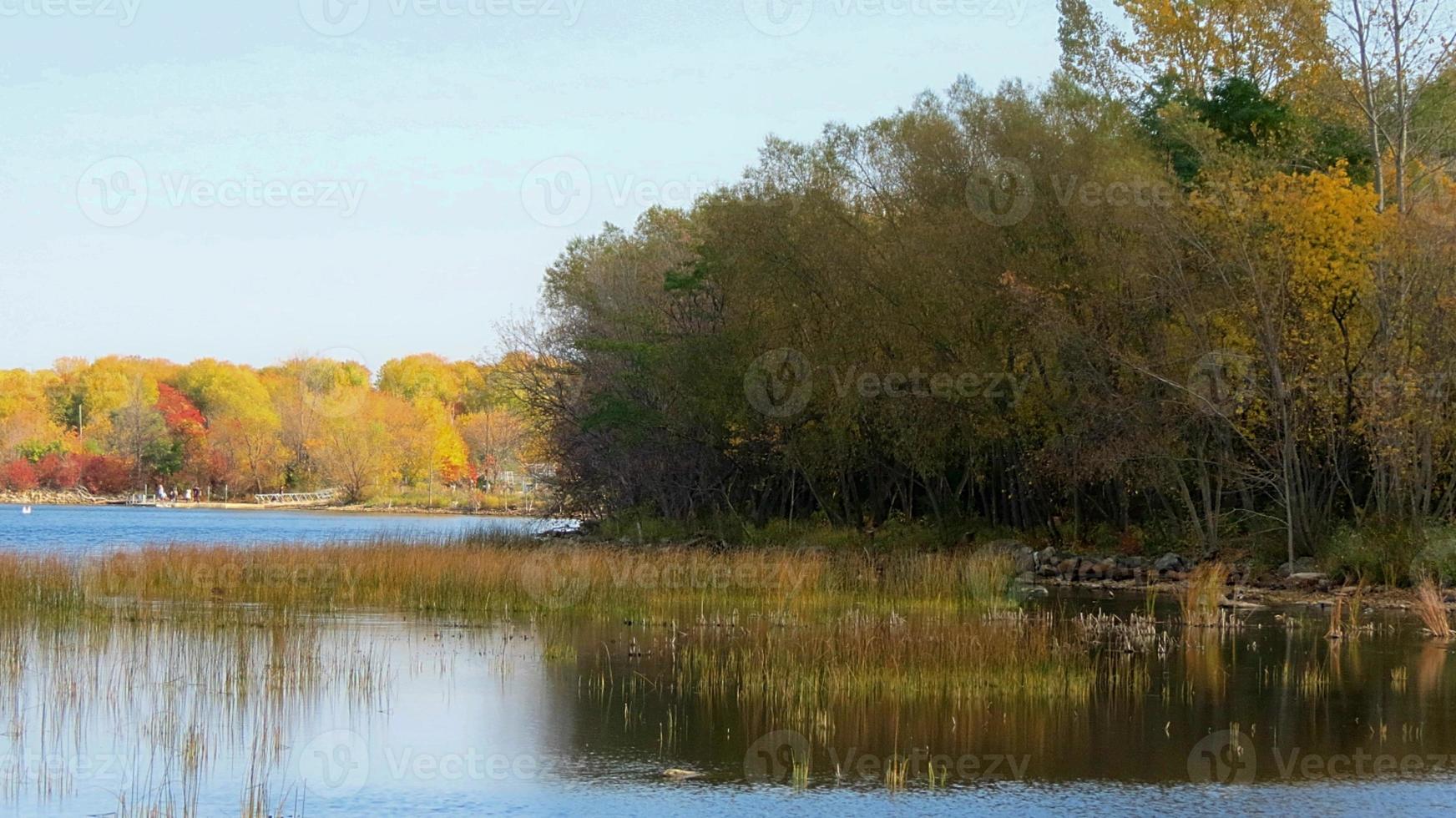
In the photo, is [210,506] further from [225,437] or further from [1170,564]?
[1170,564]

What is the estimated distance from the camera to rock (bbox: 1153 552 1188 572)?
1191 inches

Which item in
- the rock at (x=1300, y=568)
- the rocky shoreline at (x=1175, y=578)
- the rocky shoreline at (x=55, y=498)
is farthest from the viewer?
the rocky shoreline at (x=55, y=498)

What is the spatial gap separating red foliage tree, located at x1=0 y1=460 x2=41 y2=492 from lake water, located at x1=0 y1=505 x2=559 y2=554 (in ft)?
22.1

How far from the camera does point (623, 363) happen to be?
144 ft

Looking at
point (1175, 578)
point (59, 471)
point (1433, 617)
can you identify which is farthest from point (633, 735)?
point (59, 471)

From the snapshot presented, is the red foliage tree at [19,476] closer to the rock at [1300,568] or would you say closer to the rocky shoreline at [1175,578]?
the rocky shoreline at [1175,578]

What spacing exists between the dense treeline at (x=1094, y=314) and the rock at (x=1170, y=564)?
106 cm

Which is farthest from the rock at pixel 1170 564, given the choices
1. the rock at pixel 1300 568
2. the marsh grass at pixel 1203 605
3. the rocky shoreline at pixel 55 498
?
the rocky shoreline at pixel 55 498

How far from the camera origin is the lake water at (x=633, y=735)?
407 inches


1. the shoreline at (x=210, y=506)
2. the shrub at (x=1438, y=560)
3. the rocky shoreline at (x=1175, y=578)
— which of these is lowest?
the shoreline at (x=210, y=506)

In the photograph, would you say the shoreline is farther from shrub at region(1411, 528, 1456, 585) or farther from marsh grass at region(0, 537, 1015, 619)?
shrub at region(1411, 528, 1456, 585)

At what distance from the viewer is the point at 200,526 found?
209 ft

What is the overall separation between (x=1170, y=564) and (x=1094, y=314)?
5.49 m

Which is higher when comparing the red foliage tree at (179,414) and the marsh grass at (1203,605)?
the red foliage tree at (179,414)
